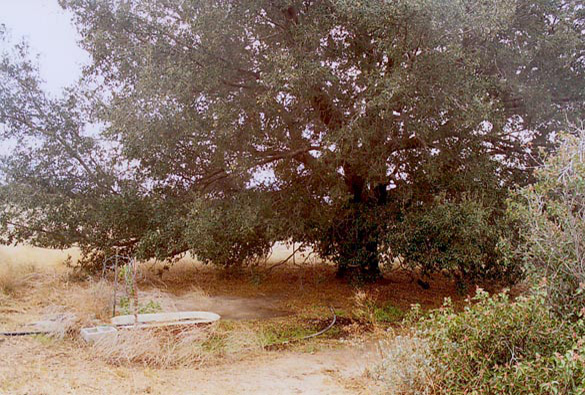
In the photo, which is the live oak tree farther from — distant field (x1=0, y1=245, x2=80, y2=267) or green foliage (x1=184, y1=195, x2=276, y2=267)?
distant field (x1=0, y1=245, x2=80, y2=267)

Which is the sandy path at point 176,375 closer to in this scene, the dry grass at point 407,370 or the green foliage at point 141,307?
the dry grass at point 407,370

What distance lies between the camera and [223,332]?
628cm

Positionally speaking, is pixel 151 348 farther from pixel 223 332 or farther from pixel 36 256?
pixel 36 256

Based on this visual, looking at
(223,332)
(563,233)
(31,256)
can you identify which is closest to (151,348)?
(223,332)

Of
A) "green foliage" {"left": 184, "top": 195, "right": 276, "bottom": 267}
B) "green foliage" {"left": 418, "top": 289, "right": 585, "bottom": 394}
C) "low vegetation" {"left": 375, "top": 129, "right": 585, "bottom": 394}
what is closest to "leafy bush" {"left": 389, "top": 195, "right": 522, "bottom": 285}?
"green foliage" {"left": 184, "top": 195, "right": 276, "bottom": 267}

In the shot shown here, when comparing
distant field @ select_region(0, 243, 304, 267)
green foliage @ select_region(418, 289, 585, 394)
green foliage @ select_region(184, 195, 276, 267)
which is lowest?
green foliage @ select_region(418, 289, 585, 394)

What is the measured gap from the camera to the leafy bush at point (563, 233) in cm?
413

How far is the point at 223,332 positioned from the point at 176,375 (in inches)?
54.3

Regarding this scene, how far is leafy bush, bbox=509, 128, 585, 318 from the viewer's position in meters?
4.13

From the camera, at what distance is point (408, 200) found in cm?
848

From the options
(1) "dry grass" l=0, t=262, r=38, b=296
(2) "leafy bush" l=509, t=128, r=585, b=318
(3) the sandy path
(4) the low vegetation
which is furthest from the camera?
(1) "dry grass" l=0, t=262, r=38, b=296

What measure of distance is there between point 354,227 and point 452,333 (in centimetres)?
503

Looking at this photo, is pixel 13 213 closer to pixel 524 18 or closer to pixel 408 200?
pixel 408 200

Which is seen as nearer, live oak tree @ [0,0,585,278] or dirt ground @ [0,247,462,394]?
dirt ground @ [0,247,462,394]
